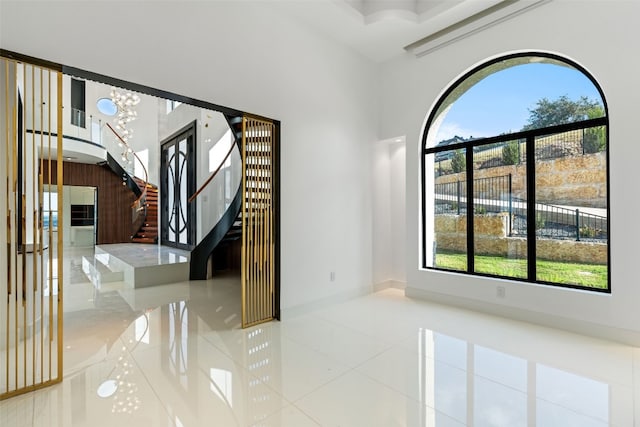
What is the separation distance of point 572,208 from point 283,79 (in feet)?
13.0

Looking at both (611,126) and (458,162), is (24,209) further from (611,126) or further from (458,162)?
(611,126)

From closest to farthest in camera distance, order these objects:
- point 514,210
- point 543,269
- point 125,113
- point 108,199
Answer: point 543,269 < point 514,210 < point 125,113 < point 108,199

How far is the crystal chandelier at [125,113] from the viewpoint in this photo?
7.68 metres

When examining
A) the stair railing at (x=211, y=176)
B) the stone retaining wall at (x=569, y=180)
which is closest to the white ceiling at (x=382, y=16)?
the stone retaining wall at (x=569, y=180)

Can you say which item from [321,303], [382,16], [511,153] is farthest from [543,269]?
[382,16]

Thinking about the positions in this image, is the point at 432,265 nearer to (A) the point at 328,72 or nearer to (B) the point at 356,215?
(B) the point at 356,215

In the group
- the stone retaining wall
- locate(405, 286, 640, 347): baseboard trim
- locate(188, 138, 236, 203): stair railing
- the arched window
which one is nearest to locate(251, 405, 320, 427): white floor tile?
locate(405, 286, 640, 347): baseboard trim

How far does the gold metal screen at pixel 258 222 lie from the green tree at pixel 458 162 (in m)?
2.85

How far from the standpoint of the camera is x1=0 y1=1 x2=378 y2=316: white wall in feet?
8.43

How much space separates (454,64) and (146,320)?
554 centimetres

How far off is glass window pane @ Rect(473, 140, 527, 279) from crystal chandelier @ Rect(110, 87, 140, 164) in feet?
25.9

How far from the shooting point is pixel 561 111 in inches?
152

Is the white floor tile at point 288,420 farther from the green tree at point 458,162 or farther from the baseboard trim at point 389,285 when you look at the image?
the green tree at point 458,162

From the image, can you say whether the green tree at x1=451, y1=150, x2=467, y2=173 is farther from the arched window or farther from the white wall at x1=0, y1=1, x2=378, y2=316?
the white wall at x1=0, y1=1, x2=378, y2=316
